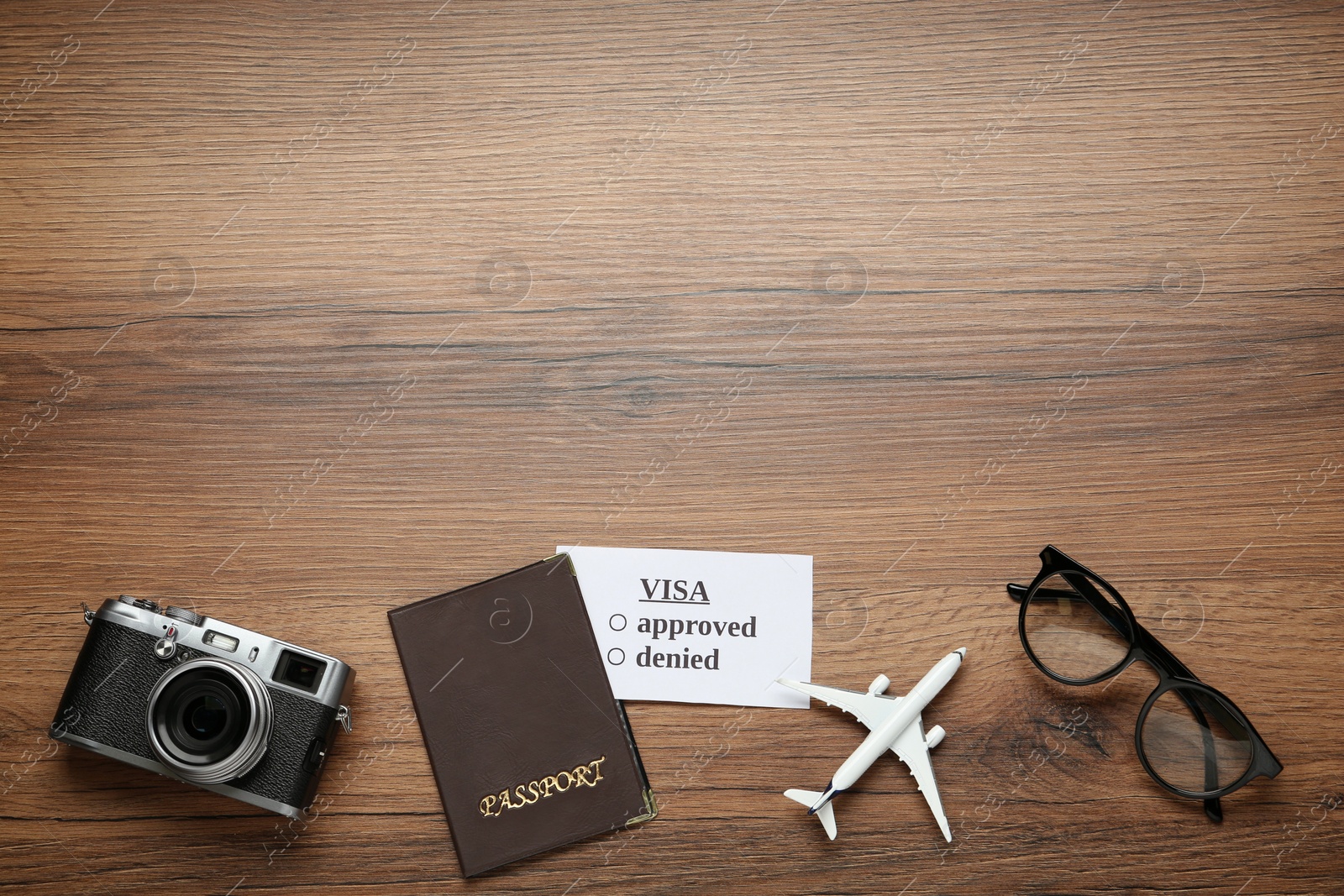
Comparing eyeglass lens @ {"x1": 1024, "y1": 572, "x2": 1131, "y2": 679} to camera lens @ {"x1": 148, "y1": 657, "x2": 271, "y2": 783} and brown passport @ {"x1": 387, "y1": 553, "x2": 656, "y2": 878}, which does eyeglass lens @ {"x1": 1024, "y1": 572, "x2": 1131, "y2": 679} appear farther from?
camera lens @ {"x1": 148, "y1": 657, "x2": 271, "y2": 783}

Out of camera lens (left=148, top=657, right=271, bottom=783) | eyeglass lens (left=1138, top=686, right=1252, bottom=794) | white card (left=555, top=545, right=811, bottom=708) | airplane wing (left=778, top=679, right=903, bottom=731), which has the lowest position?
eyeglass lens (left=1138, top=686, right=1252, bottom=794)

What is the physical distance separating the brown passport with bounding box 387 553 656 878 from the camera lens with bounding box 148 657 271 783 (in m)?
0.16

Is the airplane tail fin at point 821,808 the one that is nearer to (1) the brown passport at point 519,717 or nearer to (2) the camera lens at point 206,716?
(1) the brown passport at point 519,717

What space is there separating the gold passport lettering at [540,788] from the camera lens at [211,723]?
26cm

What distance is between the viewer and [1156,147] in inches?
37.5

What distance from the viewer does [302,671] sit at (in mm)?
841

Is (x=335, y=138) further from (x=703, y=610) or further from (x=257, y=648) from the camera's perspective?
(x=703, y=610)

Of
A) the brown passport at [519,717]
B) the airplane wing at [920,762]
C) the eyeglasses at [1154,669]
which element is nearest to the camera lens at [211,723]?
the brown passport at [519,717]

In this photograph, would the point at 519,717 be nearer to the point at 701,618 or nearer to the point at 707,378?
the point at 701,618

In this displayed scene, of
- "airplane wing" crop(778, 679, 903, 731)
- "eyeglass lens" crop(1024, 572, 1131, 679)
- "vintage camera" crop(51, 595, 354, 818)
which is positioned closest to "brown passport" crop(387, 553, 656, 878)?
"vintage camera" crop(51, 595, 354, 818)

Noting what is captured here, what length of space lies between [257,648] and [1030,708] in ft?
2.93

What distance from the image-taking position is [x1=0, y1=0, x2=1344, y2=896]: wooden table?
88 centimetres

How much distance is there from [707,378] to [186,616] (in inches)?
25.4

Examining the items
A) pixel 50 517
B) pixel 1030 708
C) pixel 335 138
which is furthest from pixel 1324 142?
pixel 50 517
